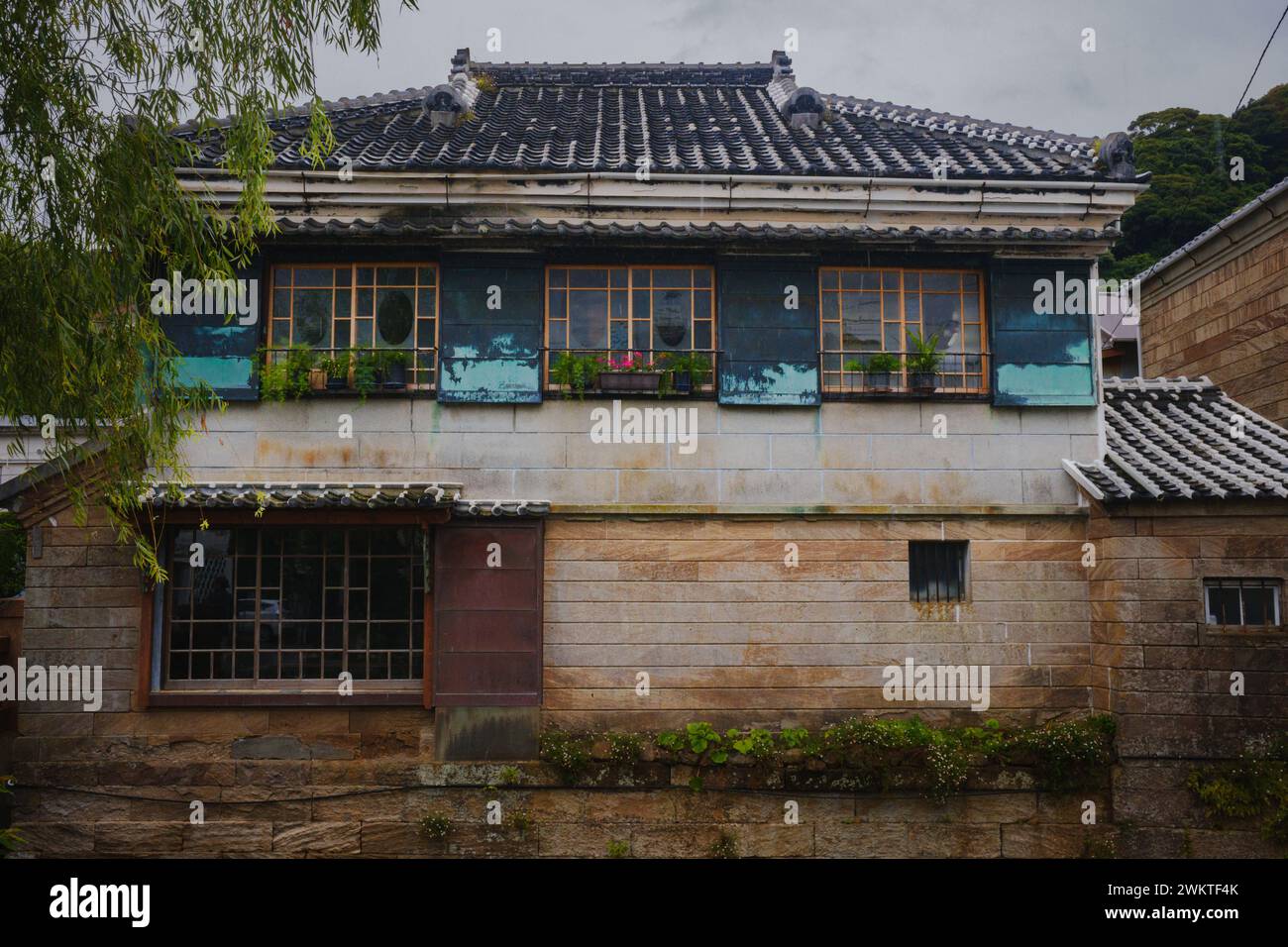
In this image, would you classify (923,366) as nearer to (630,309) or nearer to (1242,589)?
(630,309)

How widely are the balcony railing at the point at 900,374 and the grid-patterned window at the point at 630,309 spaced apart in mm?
1572

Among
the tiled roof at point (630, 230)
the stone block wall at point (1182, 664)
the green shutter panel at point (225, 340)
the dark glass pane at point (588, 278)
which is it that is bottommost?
the stone block wall at point (1182, 664)

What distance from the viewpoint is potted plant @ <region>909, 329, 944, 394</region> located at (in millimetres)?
11133

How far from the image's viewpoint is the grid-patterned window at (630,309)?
36.9ft

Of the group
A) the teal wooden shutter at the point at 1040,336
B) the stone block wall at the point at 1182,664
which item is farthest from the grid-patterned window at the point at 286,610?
the stone block wall at the point at 1182,664

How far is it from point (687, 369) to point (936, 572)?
387 centimetres

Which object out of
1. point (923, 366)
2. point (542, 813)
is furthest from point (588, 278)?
point (542, 813)

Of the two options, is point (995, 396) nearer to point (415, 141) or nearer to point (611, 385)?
point (611, 385)

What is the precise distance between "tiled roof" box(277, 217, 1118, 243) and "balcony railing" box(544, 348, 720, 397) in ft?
4.44

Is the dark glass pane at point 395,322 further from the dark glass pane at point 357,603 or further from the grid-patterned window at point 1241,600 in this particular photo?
the grid-patterned window at point 1241,600

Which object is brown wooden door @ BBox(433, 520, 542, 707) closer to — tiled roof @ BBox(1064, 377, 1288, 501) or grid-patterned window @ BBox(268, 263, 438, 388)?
grid-patterned window @ BBox(268, 263, 438, 388)

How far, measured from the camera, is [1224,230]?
15797 mm

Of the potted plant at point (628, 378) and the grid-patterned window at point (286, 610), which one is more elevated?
the potted plant at point (628, 378)

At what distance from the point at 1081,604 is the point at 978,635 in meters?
1.33
